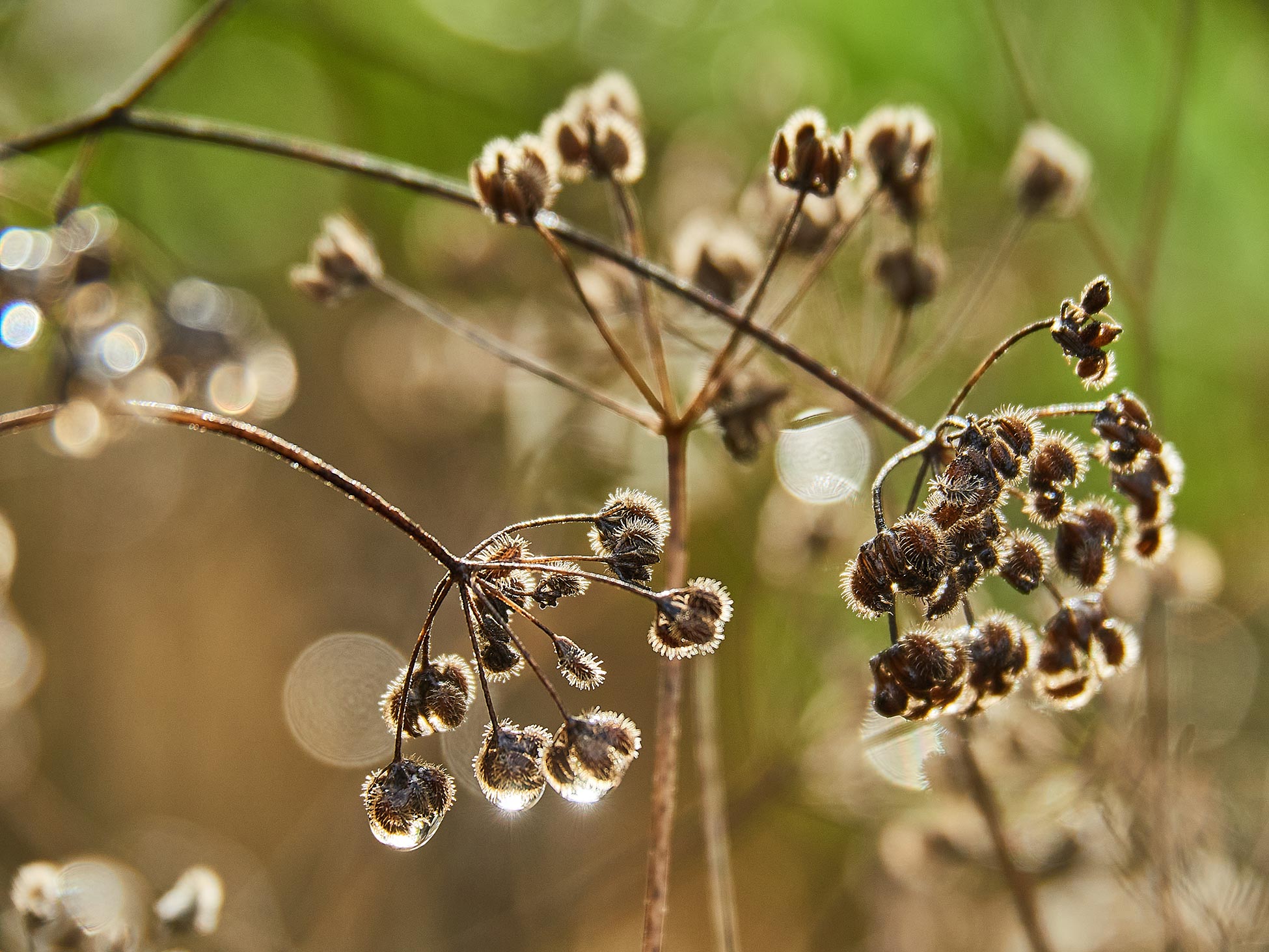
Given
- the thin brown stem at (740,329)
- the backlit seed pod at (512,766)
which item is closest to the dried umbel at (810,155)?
the thin brown stem at (740,329)

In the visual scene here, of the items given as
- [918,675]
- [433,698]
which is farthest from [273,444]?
[918,675]

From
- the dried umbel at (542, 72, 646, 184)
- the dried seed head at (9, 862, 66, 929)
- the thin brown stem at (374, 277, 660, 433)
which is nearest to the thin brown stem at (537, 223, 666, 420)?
the thin brown stem at (374, 277, 660, 433)

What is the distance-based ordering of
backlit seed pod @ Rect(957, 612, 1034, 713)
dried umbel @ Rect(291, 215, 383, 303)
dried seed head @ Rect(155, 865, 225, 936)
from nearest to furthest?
backlit seed pod @ Rect(957, 612, 1034, 713) < dried seed head @ Rect(155, 865, 225, 936) < dried umbel @ Rect(291, 215, 383, 303)

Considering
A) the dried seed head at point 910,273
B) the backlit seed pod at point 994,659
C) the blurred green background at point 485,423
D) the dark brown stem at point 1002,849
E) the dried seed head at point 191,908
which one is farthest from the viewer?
the blurred green background at point 485,423

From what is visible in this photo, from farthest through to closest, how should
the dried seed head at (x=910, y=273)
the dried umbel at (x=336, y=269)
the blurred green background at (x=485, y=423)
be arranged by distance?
the blurred green background at (x=485, y=423), the dried seed head at (x=910, y=273), the dried umbel at (x=336, y=269)

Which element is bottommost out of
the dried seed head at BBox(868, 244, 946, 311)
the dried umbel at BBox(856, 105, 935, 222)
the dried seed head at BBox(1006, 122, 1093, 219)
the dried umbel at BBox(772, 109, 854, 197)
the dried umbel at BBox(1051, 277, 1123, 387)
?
the dried umbel at BBox(1051, 277, 1123, 387)

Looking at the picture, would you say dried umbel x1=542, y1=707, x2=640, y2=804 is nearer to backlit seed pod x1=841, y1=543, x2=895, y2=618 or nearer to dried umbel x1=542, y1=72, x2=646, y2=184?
backlit seed pod x1=841, y1=543, x2=895, y2=618

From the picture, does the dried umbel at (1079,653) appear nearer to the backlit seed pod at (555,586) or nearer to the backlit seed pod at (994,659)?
the backlit seed pod at (994,659)

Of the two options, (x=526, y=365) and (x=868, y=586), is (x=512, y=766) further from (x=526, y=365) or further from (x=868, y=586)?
(x=526, y=365)
